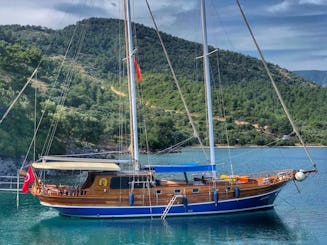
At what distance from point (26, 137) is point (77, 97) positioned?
43.2m

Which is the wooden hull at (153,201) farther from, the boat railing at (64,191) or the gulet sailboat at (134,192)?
the boat railing at (64,191)

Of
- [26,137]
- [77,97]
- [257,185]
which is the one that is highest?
[77,97]

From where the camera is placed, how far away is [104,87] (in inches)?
4796

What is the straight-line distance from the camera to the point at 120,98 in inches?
3797

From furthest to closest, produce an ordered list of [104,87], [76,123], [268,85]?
[268,85]
[104,87]
[76,123]

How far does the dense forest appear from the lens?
180 feet

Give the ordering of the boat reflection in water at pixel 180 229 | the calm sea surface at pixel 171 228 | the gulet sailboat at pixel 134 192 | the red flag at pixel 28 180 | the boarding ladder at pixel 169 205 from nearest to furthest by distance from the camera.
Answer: the calm sea surface at pixel 171 228 < the boat reflection in water at pixel 180 229 < the red flag at pixel 28 180 < the gulet sailboat at pixel 134 192 < the boarding ladder at pixel 169 205

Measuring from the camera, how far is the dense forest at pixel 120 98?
180 feet

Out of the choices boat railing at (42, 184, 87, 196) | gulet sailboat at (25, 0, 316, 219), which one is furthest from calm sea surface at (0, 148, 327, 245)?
boat railing at (42, 184, 87, 196)

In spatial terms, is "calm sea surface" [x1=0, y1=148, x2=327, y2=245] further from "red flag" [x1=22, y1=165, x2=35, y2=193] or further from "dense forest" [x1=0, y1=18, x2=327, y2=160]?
"dense forest" [x1=0, y1=18, x2=327, y2=160]

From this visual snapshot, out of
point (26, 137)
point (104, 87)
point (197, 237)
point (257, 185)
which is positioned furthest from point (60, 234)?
point (104, 87)

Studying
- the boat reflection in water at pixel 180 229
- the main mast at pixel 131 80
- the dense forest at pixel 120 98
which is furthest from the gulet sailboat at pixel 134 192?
the dense forest at pixel 120 98

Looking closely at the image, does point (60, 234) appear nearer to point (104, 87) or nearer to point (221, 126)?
point (221, 126)

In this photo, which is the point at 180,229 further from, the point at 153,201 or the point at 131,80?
the point at 131,80
